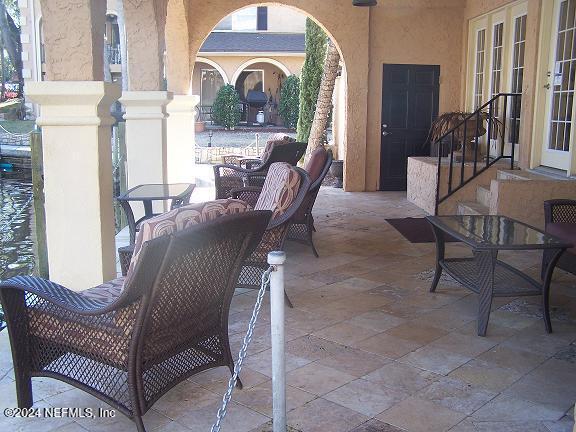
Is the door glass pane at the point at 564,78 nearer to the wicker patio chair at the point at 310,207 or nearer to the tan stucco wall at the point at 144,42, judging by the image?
the wicker patio chair at the point at 310,207

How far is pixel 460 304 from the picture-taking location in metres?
4.51

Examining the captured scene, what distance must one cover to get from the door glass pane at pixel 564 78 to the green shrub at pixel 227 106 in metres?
18.4

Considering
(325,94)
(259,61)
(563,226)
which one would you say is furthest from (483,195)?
(259,61)

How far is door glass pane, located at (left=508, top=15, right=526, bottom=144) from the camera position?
7.93 m

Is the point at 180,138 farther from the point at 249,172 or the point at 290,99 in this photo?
the point at 290,99

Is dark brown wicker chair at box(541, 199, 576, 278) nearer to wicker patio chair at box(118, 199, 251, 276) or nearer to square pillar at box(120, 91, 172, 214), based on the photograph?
wicker patio chair at box(118, 199, 251, 276)

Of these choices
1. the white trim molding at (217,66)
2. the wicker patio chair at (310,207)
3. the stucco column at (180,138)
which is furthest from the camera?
the white trim molding at (217,66)

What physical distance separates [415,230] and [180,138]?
344cm

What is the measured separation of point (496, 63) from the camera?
887cm

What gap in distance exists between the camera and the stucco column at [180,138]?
827cm

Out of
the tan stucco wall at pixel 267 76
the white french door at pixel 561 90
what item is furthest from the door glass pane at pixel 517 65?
the tan stucco wall at pixel 267 76

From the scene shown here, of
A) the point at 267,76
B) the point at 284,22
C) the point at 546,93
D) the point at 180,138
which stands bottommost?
the point at 180,138

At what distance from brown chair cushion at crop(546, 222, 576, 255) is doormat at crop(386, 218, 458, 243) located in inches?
61.5

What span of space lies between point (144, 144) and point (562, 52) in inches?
188
